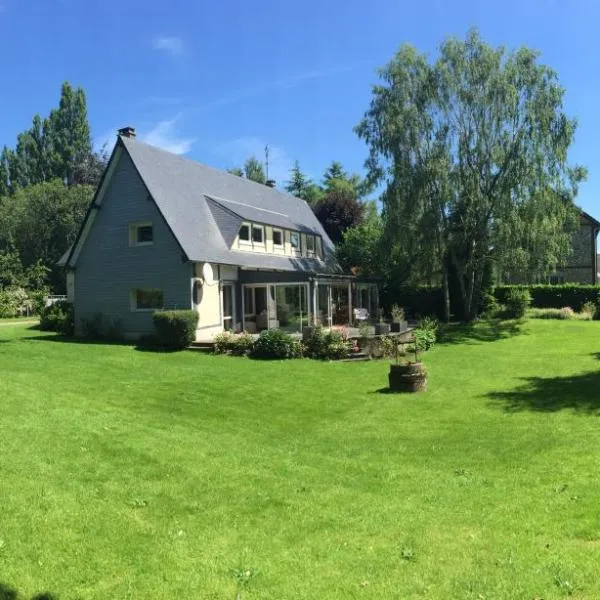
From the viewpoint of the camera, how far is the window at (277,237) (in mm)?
28953

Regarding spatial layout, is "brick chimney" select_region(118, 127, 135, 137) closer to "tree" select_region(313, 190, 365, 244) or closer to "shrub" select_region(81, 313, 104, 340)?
"shrub" select_region(81, 313, 104, 340)

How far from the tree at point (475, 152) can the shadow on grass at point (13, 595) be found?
25768mm

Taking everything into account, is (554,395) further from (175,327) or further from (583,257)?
(583,257)

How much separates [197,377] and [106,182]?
1285cm

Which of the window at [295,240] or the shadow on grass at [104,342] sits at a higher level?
the window at [295,240]

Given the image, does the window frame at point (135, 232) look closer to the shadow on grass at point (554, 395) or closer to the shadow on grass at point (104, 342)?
the shadow on grass at point (104, 342)

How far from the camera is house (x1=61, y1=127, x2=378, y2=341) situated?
74.7 feet

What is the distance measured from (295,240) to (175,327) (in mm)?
11539

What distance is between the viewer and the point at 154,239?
23172 millimetres

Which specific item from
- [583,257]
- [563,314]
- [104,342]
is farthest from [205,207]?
[583,257]

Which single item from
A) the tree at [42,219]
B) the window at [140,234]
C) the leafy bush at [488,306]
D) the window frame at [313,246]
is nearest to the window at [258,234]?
the window frame at [313,246]

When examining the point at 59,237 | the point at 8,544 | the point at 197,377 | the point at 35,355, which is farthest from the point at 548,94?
the point at 59,237

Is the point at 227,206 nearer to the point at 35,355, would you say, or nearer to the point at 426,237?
the point at 426,237

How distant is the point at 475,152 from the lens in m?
28.0
